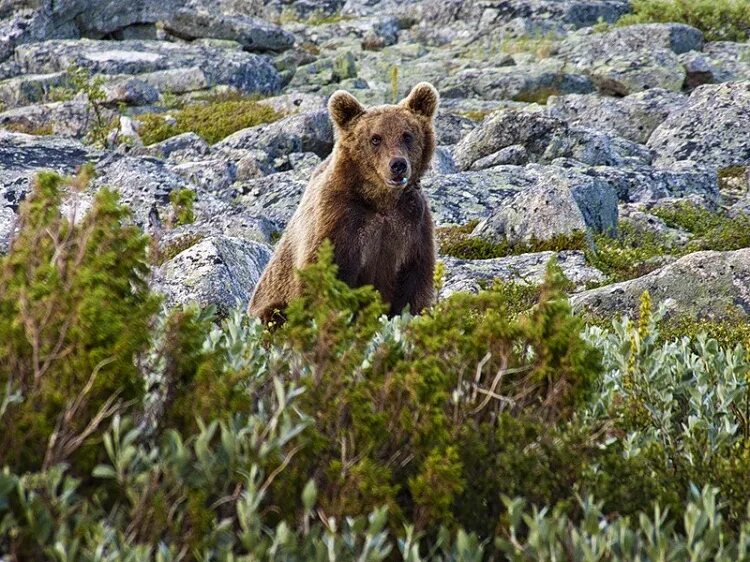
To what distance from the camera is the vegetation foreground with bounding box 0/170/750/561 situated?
278 centimetres

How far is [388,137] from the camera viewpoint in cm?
877

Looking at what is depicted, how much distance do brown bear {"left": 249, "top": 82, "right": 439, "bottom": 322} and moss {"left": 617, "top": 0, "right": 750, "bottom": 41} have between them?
1141 inches

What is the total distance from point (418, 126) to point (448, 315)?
5.64 meters

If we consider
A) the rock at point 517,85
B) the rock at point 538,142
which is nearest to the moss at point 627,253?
the rock at point 538,142

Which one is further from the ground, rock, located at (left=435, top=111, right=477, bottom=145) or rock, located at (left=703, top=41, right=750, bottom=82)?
rock, located at (left=435, top=111, right=477, bottom=145)

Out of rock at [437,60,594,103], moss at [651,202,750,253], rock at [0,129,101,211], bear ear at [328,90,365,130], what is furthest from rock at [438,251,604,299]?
rock at [437,60,594,103]

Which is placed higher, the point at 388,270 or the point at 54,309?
the point at 54,309

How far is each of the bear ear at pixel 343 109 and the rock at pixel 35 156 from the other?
5.44 meters

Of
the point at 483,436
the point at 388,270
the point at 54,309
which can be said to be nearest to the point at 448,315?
the point at 483,436

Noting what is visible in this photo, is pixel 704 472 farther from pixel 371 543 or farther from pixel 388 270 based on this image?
pixel 388 270

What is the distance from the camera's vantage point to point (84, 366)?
3014 millimetres

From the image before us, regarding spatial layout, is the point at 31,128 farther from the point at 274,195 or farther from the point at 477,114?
the point at 477,114

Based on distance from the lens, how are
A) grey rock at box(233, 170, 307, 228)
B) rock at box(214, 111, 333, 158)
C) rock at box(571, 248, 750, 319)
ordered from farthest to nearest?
rock at box(214, 111, 333, 158), grey rock at box(233, 170, 307, 228), rock at box(571, 248, 750, 319)

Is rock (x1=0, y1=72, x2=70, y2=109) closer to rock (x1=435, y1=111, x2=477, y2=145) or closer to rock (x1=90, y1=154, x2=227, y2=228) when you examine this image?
rock (x1=435, y1=111, x2=477, y2=145)
